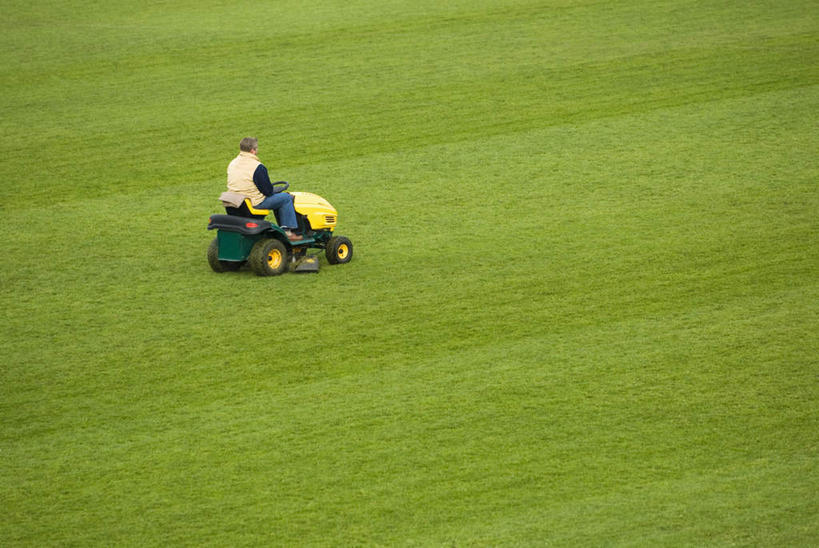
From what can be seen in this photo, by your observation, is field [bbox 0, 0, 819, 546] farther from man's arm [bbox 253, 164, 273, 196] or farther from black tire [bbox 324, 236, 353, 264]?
man's arm [bbox 253, 164, 273, 196]

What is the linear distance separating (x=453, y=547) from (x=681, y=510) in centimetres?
150

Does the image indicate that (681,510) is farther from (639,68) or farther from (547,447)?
(639,68)

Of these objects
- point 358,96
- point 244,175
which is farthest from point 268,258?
point 358,96

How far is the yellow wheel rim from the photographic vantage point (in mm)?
11155

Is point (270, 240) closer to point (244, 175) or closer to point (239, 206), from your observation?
point (239, 206)

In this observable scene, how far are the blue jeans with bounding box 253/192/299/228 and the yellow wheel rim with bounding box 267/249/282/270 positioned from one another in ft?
0.93

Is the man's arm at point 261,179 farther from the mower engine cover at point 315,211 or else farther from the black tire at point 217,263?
the black tire at point 217,263

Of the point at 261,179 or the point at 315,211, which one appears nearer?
the point at 261,179

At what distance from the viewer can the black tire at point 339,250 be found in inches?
451

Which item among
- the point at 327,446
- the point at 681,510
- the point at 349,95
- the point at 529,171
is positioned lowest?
the point at 681,510

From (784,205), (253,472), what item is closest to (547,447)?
(253,472)

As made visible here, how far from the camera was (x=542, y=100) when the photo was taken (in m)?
17.3

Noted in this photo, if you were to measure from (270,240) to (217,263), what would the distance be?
674 mm

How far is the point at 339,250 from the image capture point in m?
11.5
